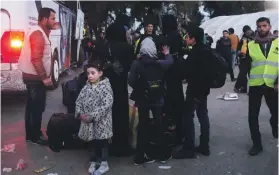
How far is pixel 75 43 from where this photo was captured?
51.1 feet

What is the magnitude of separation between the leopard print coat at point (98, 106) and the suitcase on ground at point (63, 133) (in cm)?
84

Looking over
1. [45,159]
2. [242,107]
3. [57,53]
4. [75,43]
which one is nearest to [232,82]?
[242,107]

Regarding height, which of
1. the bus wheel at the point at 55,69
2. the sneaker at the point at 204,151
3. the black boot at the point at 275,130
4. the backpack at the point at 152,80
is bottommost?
the sneaker at the point at 204,151

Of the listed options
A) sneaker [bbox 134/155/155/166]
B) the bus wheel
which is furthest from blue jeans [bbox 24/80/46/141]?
the bus wheel

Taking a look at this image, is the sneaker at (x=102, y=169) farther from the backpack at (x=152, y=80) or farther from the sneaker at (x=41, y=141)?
the sneaker at (x=41, y=141)

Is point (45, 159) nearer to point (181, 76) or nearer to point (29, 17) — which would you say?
point (181, 76)

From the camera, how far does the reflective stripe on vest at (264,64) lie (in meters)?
4.91

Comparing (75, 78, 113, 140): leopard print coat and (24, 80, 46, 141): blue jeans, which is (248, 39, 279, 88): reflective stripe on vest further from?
(24, 80, 46, 141): blue jeans

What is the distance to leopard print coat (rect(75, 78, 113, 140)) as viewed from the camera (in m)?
4.38

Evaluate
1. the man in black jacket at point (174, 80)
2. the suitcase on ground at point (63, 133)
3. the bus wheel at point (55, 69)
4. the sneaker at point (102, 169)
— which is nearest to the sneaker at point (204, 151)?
the man in black jacket at point (174, 80)

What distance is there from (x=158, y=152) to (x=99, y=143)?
811 millimetres

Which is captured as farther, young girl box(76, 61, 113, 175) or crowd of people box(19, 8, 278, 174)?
crowd of people box(19, 8, 278, 174)

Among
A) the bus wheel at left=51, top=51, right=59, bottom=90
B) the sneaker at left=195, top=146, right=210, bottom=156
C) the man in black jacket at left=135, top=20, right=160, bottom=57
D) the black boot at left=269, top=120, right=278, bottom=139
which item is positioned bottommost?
the sneaker at left=195, top=146, right=210, bottom=156

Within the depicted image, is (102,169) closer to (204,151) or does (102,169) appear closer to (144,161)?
(144,161)
